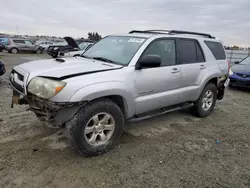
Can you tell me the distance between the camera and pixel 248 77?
27.7 feet

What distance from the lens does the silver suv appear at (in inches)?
116

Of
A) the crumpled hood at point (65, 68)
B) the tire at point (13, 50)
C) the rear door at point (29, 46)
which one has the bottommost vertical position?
the tire at point (13, 50)


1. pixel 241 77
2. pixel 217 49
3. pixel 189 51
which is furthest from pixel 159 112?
pixel 241 77

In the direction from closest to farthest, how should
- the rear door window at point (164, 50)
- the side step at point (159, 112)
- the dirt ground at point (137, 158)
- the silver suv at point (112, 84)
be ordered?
the dirt ground at point (137, 158), the silver suv at point (112, 84), the side step at point (159, 112), the rear door window at point (164, 50)

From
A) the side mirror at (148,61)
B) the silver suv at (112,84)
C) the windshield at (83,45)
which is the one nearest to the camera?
the silver suv at (112,84)

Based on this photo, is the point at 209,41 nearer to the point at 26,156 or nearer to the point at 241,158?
the point at 241,158

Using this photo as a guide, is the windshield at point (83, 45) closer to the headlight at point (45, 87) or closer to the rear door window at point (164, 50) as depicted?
the rear door window at point (164, 50)

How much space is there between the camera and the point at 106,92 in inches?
123

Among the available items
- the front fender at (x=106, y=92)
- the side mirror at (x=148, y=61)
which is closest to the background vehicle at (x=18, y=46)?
the side mirror at (x=148, y=61)

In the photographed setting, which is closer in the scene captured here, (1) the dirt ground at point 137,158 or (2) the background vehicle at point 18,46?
(1) the dirt ground at point 137,158

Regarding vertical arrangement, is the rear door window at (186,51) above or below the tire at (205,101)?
above

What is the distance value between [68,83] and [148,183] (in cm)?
156

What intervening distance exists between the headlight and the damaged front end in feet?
0.27

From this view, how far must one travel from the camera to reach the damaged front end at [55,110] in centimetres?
287
